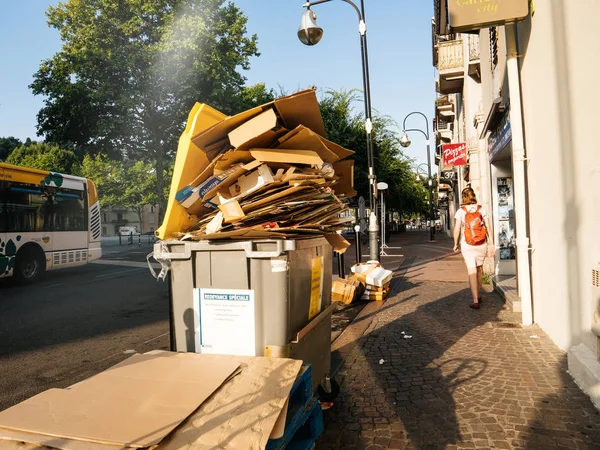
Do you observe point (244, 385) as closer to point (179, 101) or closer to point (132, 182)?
point (179, 101)

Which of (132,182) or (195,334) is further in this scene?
(132,182)

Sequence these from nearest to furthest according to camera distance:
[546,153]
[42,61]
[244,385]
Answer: [244,385], [546,153], [42,61]

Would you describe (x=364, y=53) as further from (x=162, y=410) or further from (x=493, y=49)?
(x=162, y=410)

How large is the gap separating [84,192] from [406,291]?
10546 millimetres

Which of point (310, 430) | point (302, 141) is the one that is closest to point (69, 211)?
point (302, 141)

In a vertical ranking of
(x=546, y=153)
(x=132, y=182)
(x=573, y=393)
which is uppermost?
(x=132, y=182)

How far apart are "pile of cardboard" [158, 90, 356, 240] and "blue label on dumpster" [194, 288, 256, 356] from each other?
0.38m

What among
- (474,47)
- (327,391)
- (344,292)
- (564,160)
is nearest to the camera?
(327,391)

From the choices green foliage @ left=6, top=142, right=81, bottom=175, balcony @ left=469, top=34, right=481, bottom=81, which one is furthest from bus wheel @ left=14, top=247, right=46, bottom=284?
green foliage @ left=6, top=142, right=81, bottom=175

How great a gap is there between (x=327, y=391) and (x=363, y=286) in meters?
4.39

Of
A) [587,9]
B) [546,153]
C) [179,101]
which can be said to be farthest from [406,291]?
[179,101]

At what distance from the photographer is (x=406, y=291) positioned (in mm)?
8219

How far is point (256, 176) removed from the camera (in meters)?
2.80

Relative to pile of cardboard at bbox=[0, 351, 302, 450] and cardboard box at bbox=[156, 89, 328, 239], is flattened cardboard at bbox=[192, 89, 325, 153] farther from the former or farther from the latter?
pile of cardboard at bbox=[0, 351, 302, 450]
